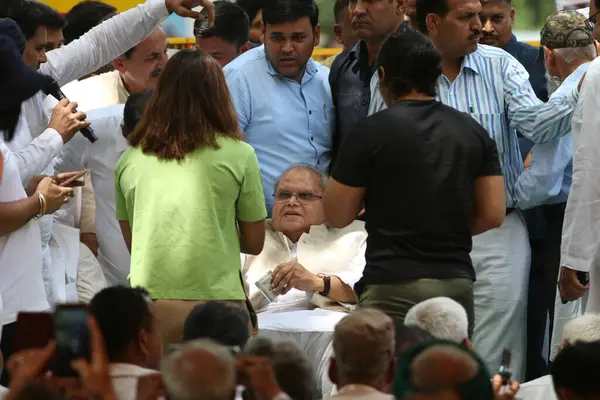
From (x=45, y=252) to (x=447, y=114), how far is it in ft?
5.09

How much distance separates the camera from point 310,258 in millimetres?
5402

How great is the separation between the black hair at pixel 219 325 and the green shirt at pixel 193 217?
40 cm

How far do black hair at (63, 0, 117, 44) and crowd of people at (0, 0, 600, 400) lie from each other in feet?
0.04

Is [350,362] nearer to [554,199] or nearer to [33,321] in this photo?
[33,321]

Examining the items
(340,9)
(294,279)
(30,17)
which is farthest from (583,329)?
(340,9)

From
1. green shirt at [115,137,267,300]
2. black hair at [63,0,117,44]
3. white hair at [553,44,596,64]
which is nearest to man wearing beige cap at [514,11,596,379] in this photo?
white hair at [553,44,596,64]

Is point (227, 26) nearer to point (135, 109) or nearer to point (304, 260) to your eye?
point (304, 260)

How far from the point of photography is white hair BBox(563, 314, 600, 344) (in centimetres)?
395

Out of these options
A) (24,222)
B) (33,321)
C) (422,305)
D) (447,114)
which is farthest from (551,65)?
(33,321)

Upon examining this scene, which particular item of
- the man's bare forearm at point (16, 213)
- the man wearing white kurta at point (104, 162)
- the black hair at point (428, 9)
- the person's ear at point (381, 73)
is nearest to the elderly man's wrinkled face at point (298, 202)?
the man wearing white kurta at point (104, 162)

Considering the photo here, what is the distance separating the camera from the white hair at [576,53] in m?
5.32

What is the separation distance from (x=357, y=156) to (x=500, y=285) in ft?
4.95

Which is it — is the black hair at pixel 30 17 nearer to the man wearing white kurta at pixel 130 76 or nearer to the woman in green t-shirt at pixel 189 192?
the man wearing white kurta at pixel 130 76

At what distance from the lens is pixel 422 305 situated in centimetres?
390
